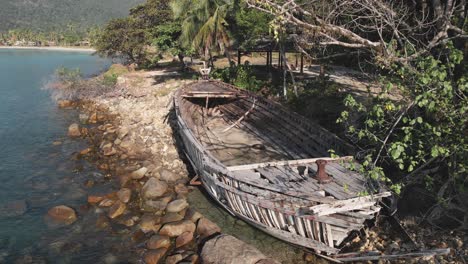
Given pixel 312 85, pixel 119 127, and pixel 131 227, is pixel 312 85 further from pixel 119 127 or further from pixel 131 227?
pixel 131 227

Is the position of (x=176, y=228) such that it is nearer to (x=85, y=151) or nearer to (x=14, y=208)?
(x=14, y=208)

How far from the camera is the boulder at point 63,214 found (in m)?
12.0

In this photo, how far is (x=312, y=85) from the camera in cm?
2169

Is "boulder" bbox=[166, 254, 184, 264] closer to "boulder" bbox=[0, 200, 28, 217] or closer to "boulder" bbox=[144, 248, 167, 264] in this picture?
"boulder" bbox=[144, 248, 167, 264]

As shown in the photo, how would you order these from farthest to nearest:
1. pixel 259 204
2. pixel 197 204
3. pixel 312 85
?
pixel 312 85, pixel 197 204, pixel 259 204

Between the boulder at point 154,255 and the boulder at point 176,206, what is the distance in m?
2.05

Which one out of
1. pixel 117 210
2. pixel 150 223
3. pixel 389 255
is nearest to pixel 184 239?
pixel 150 223

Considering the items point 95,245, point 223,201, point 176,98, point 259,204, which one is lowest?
point 95,245

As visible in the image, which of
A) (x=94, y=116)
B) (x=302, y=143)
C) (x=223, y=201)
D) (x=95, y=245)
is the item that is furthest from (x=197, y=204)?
(x=94, y=116)

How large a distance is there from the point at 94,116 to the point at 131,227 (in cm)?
1554

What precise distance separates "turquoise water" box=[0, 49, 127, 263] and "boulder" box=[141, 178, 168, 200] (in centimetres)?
233

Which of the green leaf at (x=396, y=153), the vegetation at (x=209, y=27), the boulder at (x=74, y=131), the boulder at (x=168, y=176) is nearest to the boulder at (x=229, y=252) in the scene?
the green leaf at (x=396, y=153)

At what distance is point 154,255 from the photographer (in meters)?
9.77

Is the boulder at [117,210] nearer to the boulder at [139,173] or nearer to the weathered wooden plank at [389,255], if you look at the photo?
the boulder at [139,173]
